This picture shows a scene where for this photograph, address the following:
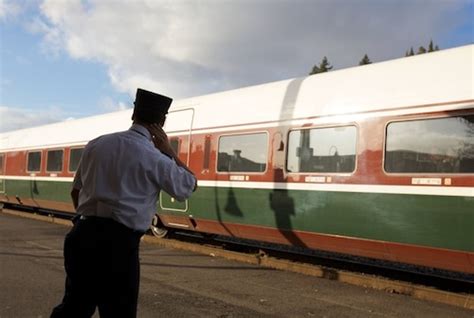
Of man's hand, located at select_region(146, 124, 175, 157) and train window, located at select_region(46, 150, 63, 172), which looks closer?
man's hand, located at select_region(146, 124, 175, 157)

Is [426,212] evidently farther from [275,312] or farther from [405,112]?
A: [275,312]

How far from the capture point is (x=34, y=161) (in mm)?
18156

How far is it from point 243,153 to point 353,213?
2.55 metres

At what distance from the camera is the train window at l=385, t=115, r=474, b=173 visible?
652 centimetres

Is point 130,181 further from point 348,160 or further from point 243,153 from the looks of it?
point 243,153

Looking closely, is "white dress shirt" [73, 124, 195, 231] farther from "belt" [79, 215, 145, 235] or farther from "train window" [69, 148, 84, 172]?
"train window" [69, 148, 84, 172]

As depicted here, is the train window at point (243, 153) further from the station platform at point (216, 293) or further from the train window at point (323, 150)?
the station platform at point (216, 293)

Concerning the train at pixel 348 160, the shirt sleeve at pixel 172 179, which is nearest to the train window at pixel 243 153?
the train at pixel 348 160

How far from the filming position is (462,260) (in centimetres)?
650

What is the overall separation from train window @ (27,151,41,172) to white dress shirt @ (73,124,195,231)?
51.0 ft

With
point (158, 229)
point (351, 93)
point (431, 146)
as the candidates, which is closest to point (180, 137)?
point (158, 229)

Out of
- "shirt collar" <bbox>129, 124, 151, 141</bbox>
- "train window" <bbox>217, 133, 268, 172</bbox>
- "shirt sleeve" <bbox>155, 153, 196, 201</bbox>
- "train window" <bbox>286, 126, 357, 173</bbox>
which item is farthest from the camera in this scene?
"train window" <bbox>217, 133, 268, 172</bbox>

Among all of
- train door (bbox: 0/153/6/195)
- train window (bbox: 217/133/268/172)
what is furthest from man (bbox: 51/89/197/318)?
train door (bbox: 0/153/6/195)

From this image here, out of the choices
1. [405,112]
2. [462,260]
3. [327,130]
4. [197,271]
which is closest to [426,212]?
[462,260]
